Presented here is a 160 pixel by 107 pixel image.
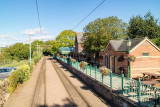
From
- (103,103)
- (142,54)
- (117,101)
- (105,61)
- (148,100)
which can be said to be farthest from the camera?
(105,61)

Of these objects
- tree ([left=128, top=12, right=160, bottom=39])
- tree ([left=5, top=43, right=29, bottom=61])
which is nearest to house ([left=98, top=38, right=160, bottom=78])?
tree ([left=128, top=12, right=160, bottom=39])

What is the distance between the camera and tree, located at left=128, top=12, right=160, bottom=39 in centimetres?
3331

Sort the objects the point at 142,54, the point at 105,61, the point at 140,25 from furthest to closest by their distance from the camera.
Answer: the point at 140,25
the point at 105,61
the point at 142,54

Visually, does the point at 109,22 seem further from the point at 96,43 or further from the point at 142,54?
the point at 142,54

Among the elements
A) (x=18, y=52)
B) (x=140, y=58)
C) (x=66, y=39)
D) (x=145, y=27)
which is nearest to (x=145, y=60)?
(x=140, y=58)

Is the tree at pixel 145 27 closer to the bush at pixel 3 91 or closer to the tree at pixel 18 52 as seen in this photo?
the bush at pixel 3 91

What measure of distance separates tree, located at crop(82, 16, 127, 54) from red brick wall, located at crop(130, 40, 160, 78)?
6.17 metres

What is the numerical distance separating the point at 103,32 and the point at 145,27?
67.6 ft

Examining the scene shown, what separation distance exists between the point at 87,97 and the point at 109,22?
1368 cm

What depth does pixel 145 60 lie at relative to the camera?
1378cm

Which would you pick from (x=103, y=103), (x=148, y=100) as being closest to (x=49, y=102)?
(x=103, y=103)

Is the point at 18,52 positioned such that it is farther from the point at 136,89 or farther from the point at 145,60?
the point at 136,89

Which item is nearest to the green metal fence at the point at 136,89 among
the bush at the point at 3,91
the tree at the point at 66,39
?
the bush at the point at 3,91

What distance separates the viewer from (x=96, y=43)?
64.2 ft
